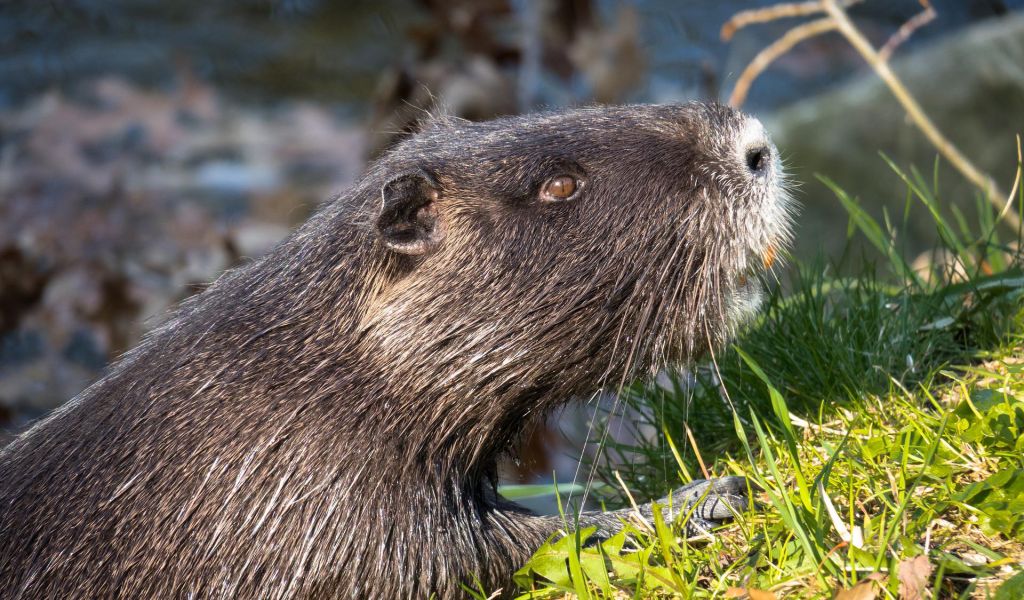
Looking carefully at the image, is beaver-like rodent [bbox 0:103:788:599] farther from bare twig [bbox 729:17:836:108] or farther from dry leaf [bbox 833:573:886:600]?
bare twig [bbox 729:17:836:108]

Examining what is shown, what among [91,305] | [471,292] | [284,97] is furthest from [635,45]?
[471,292]

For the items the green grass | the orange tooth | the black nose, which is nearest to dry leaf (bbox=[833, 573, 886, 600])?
the green grass

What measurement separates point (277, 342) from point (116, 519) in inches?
25.1

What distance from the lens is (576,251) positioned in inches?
123

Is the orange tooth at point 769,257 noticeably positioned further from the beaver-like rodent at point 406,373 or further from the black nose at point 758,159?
the black nose at point 758,159

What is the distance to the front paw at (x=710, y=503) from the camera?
3.04m

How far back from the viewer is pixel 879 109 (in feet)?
30.6

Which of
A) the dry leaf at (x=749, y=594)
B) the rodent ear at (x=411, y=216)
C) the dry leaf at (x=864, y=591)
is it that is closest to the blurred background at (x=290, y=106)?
the rodent ear at (x=411, y=216)

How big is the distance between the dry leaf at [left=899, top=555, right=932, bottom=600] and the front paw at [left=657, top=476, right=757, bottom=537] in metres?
0.61

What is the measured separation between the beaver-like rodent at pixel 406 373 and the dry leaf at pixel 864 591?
2.31 ft

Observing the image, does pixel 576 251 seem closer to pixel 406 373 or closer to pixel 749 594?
pixel 406 373

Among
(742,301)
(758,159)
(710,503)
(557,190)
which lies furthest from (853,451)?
(557,190)

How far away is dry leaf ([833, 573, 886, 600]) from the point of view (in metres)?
2.34

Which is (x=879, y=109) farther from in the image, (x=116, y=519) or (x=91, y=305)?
(x=116, y=519)
